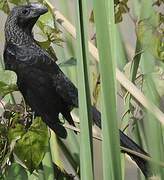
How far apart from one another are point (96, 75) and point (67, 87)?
0.15 m

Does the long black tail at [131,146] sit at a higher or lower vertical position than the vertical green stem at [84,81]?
lower

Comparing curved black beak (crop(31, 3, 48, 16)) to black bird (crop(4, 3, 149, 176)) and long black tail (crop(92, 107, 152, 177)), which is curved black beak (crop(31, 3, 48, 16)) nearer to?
black bird (crop(4, 3, 149, 176))

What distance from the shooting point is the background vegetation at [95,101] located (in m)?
0.39

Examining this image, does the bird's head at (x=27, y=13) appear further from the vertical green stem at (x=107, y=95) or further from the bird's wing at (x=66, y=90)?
the vertical green stem at (x=107, y=95)

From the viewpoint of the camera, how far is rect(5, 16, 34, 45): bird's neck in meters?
0.59

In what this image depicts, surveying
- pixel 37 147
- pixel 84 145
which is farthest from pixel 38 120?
pixel 84 145

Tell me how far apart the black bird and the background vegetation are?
0.02 meters

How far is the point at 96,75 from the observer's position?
2.34 feet

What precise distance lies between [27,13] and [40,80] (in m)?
0.08

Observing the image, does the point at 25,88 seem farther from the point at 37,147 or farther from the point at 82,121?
the point at 82,121

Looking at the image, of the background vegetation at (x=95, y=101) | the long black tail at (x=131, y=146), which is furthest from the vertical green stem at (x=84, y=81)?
the long black tail at (x=131, y=146)

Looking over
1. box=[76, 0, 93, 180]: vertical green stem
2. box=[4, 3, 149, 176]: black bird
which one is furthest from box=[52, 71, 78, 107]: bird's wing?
box=[76, 0, 93, 180]: vertical green stem

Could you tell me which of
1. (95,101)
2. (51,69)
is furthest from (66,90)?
(95,101)

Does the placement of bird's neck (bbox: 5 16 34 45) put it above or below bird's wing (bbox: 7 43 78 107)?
above
